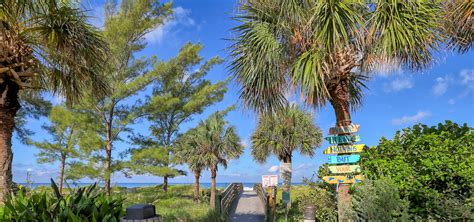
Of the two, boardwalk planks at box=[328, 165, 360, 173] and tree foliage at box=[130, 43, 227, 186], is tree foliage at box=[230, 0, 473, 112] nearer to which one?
boardwalk planks at box=[328, 165, 360, 173]

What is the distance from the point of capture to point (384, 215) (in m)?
5.44

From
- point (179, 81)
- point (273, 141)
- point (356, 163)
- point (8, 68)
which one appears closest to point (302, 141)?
point (273, 141)

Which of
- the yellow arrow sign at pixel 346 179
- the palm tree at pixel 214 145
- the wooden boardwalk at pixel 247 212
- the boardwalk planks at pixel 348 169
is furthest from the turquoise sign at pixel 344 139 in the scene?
the palm tree at pixel 214 145

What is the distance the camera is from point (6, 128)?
236 inches

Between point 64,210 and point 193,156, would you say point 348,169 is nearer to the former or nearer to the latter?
point 64,210

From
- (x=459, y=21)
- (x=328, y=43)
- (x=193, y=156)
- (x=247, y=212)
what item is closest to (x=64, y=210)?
(x=328, y=43)

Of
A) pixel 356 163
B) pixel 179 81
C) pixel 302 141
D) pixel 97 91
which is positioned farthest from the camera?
pixel 179 81

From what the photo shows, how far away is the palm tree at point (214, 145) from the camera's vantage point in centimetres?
1911

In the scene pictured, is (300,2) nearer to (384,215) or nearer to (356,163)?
(356,163)

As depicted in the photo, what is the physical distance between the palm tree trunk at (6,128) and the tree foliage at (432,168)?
20.8 ft

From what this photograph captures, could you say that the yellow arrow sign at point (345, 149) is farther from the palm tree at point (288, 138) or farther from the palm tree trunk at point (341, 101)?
the palm tree at point (288, 138)

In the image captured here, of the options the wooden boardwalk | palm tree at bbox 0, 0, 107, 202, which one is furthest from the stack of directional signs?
the wooden boardwalk

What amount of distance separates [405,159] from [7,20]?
7.23 m

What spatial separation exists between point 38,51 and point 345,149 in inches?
246
